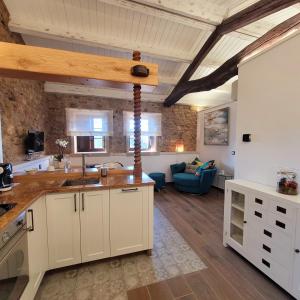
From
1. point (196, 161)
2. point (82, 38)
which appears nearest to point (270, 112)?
point (82, 38)

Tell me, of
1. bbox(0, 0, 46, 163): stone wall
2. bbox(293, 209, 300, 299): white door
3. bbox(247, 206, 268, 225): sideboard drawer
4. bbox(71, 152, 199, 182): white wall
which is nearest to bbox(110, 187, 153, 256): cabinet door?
bbox(247, 206, 268, 225): sideboard drawer

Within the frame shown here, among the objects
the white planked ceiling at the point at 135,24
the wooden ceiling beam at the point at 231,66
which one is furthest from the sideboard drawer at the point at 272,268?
the white planked ceiling at the point at 135,24

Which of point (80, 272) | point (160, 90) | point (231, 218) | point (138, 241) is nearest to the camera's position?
point (80, 272)

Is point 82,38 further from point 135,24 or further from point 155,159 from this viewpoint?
point 155,159

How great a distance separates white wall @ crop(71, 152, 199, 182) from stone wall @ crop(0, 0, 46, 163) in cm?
174

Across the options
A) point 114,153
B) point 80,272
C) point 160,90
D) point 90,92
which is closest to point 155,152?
point 114,153

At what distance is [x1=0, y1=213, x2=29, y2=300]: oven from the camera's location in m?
1.01

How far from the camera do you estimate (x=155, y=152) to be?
5.33 m

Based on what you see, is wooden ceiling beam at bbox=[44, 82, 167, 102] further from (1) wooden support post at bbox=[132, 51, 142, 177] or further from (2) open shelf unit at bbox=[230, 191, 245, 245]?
(2) open shelf unit at bbox=[230, 191, 245, 245]

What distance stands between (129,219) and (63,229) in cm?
70

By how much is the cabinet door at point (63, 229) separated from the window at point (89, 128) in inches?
128

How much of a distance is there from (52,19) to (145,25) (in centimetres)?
152

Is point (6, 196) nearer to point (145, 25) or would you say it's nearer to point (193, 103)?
point (145, 25)

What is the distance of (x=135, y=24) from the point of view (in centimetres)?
292
